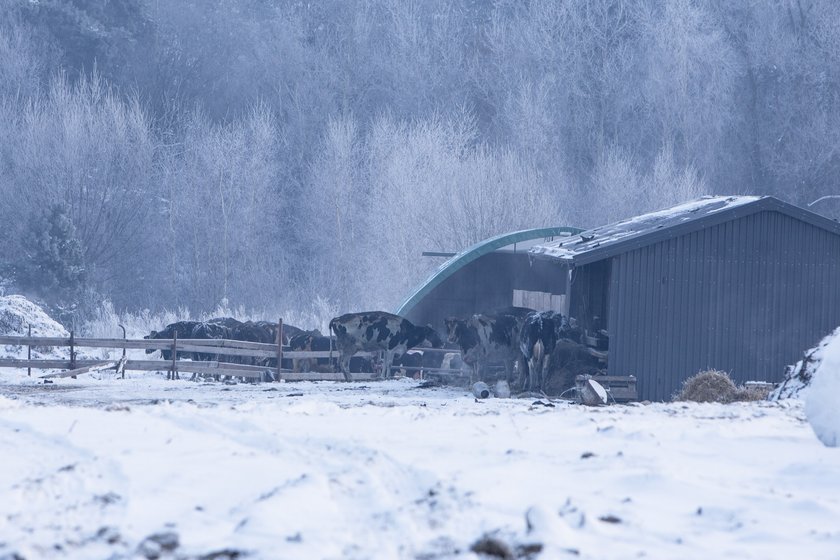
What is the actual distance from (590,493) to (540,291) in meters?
23.2

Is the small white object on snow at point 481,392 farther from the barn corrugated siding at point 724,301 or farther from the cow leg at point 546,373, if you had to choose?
the barn corrugated siding at point 724,301

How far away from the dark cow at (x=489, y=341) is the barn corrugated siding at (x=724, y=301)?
3.99 metres

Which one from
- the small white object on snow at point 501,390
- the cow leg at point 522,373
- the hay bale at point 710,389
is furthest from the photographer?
the cow leg at point 522,373

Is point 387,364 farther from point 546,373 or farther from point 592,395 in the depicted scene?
point 592,395

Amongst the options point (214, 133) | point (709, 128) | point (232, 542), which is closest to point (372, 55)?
point (214, 133)

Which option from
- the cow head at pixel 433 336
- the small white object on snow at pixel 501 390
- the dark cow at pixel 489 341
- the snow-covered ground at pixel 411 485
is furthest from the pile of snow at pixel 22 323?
the snow-covered ground at pixel 411 485

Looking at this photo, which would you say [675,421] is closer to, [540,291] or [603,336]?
[603,336]

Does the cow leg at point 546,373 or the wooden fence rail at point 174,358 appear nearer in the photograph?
the cow leg at point 546,373

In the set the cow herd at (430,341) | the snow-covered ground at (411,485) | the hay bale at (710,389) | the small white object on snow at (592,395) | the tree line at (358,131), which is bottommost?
the snow-covered ground at (411,485)

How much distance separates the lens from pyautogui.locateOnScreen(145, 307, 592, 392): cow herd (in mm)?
24969

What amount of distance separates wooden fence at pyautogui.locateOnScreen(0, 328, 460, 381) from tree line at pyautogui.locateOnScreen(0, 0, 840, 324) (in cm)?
2317

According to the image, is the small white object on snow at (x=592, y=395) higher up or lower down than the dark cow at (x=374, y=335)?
lower down

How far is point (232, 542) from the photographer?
7035 mm

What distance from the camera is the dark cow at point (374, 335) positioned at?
29.0 meters
